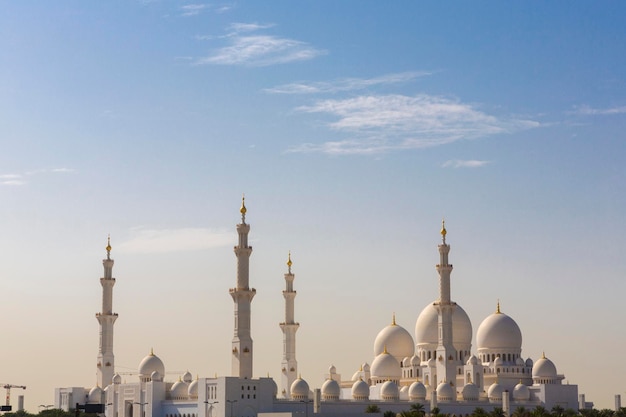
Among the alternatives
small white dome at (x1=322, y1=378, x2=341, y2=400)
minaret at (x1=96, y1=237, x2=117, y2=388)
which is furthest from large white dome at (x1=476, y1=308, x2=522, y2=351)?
minaret at (x1=96, y1=237, x2=117, y2=388)

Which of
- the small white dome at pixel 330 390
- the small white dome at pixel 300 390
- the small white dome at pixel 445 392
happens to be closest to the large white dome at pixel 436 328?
the small white dome at pixel 445 392

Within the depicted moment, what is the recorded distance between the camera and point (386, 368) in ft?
439

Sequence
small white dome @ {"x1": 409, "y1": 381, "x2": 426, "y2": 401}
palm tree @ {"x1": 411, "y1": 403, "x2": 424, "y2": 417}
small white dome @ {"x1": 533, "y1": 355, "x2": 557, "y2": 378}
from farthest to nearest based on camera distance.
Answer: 1. small white dome @ {"x1": 533, "y1": 355, "x2": 557, "y2": 378}
2. small white dome @ {"x1": 409, "y1": 381, "x2": 426, "y2": 401}
3. palm tree @ {"x1": 411, "y1": 403, "x2": 424, "y2": 417}

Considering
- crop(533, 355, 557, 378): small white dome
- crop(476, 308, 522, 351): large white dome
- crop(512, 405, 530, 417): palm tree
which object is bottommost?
crop(512, 405, 530, 417): palm tree

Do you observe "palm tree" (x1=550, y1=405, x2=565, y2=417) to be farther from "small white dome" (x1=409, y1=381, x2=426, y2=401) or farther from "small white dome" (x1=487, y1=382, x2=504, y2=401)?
"small white dome" (x1=409, y1=381, x2=426, y2=401)

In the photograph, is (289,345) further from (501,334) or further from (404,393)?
(501,334)

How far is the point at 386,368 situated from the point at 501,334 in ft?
46.0

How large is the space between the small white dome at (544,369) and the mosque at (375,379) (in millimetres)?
113

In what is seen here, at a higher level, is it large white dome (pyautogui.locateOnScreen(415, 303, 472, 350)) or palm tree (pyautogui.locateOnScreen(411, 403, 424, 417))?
large white dome (pyautogui.locateOnScreen(415, 303, 472, 350))

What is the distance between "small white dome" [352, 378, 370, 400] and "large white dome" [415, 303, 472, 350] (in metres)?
14.8

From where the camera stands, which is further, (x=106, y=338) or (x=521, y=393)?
(x=106, y=338)

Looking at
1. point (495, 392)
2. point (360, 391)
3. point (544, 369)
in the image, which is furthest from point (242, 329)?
point (544, 369)

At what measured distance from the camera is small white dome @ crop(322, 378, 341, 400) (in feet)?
405

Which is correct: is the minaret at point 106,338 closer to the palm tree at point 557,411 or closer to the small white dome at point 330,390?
the small white dome at point 330,390
